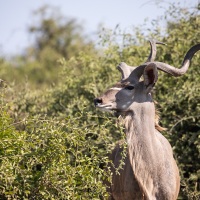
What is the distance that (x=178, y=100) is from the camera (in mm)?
9172

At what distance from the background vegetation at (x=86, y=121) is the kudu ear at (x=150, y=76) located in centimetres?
71

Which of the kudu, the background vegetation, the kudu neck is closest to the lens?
the background vegetation

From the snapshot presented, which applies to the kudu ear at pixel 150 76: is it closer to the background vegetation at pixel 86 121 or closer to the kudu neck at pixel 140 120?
the kudu neck at pixel 140 120

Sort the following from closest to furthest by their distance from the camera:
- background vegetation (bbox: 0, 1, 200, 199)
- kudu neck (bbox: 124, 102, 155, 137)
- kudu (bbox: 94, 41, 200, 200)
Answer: background vegetation (bbox: 0, 1, 200, 199), kudu (bbox: 94, 41, 200, 200), kudu neck (bbox: 124, 102, 155, 137)

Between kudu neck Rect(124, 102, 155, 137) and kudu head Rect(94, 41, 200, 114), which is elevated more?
kudu head Rect(94, 41, 200, 114)

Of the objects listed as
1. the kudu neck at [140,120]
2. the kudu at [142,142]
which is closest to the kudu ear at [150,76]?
the kudu at [142,142]

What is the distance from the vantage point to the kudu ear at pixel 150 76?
278 inches

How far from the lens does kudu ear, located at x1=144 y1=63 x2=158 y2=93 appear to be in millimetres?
7051

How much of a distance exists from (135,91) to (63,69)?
361cm

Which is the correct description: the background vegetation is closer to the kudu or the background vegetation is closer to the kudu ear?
the kudu

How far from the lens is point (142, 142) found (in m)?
6.99

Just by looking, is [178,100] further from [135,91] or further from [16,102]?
[16,102]

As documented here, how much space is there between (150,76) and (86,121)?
2.35 metres

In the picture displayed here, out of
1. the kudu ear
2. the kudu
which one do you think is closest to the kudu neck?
the kudu
